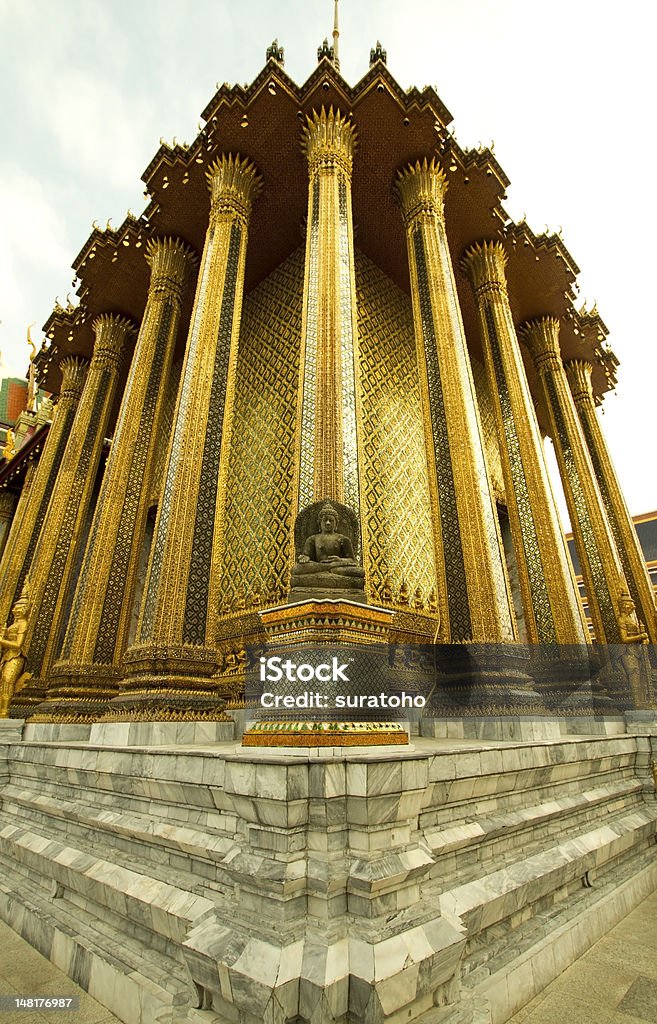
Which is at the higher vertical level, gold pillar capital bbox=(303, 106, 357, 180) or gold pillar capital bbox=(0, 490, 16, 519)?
gold pillar capital bbox=(303, 106, 357, 180)

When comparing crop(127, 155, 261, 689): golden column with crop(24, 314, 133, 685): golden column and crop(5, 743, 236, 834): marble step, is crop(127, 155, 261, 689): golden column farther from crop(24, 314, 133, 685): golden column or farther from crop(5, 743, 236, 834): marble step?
crop(24, 314, 133, 685): golden column

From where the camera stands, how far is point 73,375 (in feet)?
46.1

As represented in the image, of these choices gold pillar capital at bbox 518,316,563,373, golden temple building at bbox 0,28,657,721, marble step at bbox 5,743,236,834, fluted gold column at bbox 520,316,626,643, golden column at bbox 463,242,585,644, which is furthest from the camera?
gold pillar capital at bbox 518,316,563,373

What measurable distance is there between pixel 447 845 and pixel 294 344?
30.1ft

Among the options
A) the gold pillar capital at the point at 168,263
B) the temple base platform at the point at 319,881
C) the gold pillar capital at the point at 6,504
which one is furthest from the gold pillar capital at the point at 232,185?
the gold pillar capital at the point at 6,504

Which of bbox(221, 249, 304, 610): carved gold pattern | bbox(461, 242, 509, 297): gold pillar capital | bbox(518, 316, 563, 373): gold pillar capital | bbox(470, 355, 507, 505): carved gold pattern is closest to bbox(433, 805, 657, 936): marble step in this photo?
bbox(221, 249, 304, 610): carved gold pattern

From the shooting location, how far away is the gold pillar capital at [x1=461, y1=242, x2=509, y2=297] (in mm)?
11008

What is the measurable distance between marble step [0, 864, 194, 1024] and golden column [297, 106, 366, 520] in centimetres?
404

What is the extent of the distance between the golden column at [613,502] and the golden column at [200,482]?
384 inches

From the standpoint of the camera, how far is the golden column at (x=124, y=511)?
762 cm

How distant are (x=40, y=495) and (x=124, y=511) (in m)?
5.57

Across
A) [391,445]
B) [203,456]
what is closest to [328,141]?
[391,445]

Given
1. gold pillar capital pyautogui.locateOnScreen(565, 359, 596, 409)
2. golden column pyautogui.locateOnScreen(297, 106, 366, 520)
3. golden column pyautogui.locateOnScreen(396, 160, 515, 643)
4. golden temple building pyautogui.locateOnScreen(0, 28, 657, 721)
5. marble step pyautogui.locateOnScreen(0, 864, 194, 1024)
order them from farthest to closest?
1. gold pillar capital pyautogui.locateOnScreen(565, 359, 596, 409)
2. golden column pyautogui.locateOnScreen(396, 160, 515, 643)
3. golden temple building pyautogui.locateOnScreen(0, 28, 657, 721)
4. golden column pyautogui.locateOnScreen(297, 106, 366, 520)
5. marble step pyautogui.locateOnScreen(0, 864, 194, 1024)

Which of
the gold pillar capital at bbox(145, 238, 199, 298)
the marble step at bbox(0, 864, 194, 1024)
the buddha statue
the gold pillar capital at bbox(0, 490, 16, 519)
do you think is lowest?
the marble step at bbox(0, 864, 194, 1024)
